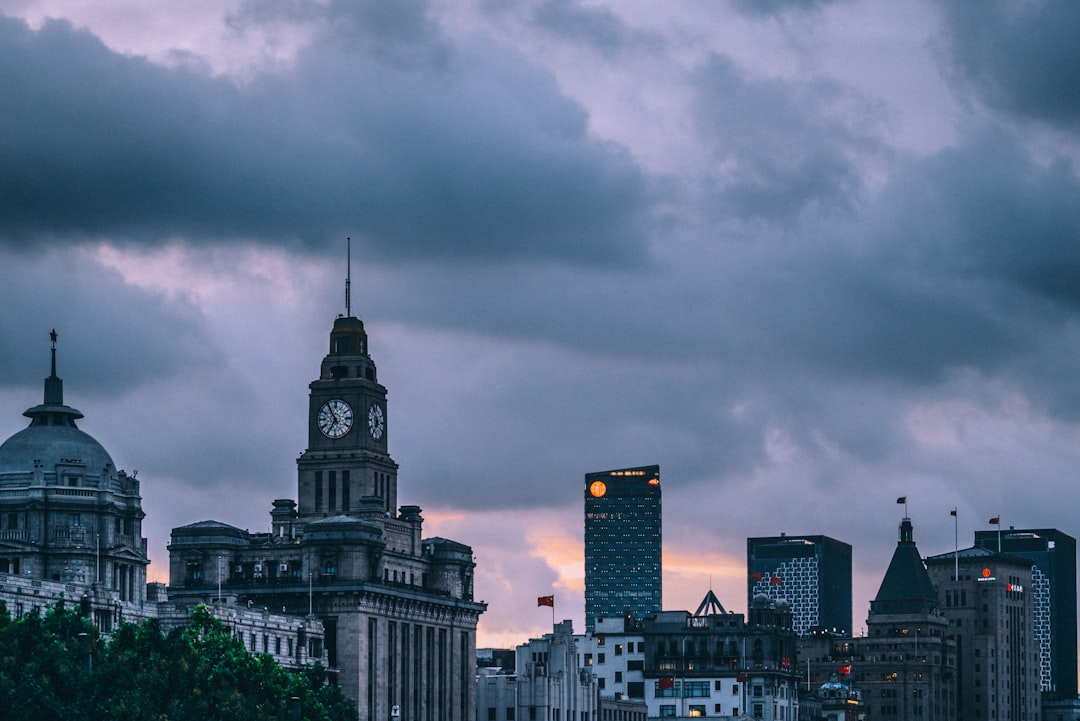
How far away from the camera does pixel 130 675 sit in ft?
571

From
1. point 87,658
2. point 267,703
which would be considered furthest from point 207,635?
point 87,658

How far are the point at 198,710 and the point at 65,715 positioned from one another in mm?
14510

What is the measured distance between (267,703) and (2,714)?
2938cm

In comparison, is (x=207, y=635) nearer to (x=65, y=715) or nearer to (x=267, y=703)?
(x=267, y=703)

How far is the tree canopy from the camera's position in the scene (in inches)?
6540

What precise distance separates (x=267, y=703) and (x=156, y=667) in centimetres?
1435

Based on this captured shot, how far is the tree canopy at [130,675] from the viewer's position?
16612 cm

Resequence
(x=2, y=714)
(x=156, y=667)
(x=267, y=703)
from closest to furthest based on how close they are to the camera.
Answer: (x=2, y=714) → (x=156, y=667) → (x=267, y=703)

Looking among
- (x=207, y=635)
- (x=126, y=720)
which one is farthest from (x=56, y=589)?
(x=126, y=720)

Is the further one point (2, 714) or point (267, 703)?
point (267, 703)

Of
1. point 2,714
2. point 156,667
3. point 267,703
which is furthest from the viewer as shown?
point 267,703

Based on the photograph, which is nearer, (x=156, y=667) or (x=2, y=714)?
(x=2, y=714)

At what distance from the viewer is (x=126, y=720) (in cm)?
17038

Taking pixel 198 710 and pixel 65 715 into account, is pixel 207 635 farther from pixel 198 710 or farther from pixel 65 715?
pixel 65 715
